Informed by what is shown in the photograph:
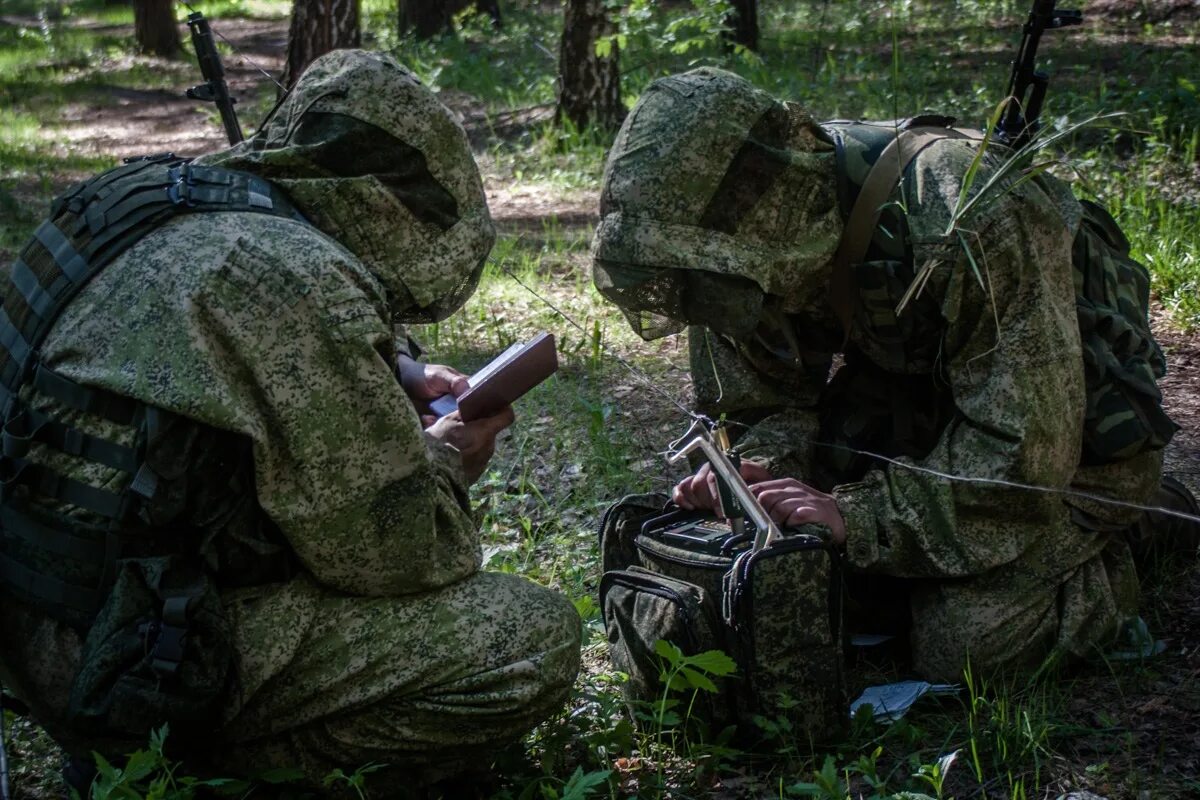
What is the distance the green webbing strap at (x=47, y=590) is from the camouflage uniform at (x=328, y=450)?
75 millimetres

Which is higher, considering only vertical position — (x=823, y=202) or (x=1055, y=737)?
(x=823, y=202)

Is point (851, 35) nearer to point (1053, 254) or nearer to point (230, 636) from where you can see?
point (1053, 254)

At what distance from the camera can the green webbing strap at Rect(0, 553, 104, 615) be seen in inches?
104

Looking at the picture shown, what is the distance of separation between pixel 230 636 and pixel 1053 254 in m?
2.12

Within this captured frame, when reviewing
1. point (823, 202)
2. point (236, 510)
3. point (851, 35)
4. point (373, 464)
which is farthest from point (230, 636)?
point (851, 35)

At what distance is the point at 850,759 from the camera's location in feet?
9.89

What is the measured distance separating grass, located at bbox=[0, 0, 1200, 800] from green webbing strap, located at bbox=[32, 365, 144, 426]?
100 centimetres

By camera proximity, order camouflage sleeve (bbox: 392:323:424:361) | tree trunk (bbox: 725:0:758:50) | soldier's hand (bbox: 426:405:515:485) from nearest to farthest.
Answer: soldier's hand (bbox: 426:405:515:485)
camouflage sleeve (bbox: 392:323:424:361)
tree trunk (bbox: 725:0:758:50)

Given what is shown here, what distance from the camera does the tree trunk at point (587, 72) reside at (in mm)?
8984

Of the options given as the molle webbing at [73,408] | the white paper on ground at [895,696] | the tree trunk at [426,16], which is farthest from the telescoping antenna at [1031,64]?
the tree trunk at [426,16]

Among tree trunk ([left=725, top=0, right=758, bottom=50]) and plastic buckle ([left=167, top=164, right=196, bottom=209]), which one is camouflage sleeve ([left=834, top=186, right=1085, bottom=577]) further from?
tree trunk ([left=725, top=0, right=758, bottom=50])

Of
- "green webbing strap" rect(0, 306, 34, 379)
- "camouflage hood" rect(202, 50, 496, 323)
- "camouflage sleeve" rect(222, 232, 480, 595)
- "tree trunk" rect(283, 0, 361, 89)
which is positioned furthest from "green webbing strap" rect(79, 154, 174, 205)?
"tree trunk" rect(283, 0, 361, 89)

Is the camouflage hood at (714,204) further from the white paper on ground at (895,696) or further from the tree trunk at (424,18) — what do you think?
the tree trunk at (424,18)

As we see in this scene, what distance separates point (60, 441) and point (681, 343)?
3.81 m
